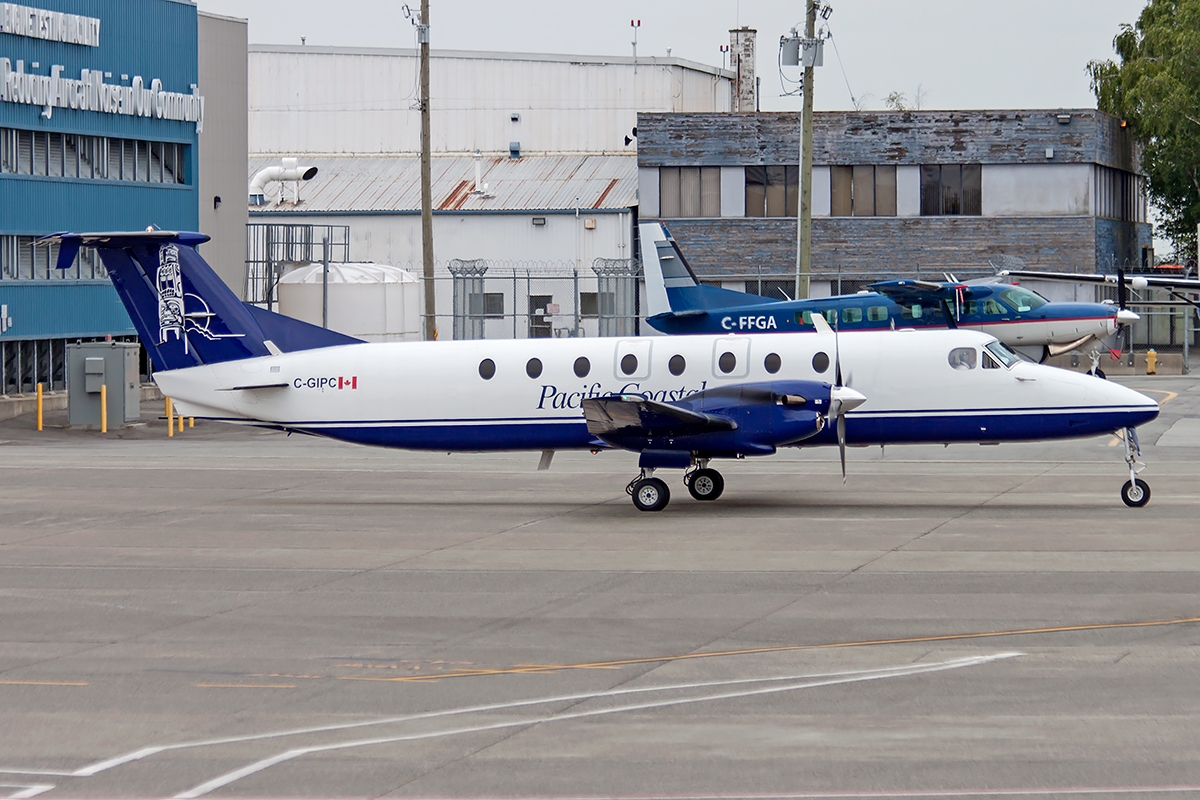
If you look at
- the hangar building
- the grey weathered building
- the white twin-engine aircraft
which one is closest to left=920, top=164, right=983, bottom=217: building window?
the grey weathered building

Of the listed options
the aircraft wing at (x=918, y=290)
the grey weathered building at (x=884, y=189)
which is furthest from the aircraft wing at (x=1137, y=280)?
the grey weathered building at (x=884, y=189)

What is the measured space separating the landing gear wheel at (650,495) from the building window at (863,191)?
123ft

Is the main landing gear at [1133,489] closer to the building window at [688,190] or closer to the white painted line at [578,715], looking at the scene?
the white painted line at [578,715]

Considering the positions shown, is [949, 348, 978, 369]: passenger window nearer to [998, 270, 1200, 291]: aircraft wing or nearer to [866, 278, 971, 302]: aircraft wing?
[866, 278, 971, 302]: aircraft wing

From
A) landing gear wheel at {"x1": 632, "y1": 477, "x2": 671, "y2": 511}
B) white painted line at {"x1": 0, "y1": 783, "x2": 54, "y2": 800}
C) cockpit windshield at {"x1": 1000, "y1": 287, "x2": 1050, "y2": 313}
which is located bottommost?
white painted line at {"x1": 0, "y1": 783, "x2": 54, "y2": 800}

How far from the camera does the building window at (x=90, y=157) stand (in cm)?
3931

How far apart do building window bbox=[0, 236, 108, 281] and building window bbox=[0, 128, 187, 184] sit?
194cm

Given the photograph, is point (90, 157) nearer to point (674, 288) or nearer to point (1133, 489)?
point (674, 288)

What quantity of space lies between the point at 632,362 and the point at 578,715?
1221 cm

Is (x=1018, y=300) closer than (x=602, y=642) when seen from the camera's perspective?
No

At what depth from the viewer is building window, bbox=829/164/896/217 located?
5619cm

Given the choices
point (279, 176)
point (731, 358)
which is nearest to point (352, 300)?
point (279, 176)

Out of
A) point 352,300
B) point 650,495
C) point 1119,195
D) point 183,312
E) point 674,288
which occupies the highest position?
point 1119,195

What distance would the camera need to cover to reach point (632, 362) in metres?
22.1
